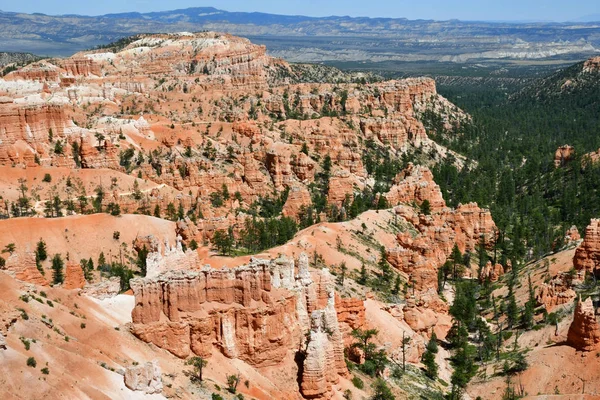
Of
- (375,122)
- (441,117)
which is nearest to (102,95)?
(375,122)

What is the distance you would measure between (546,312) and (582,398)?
48.5 ft

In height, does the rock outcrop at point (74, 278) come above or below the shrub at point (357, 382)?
above

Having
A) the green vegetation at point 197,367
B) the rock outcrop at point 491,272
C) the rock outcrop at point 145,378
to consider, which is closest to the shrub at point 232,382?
the green vegetation at point 197,367

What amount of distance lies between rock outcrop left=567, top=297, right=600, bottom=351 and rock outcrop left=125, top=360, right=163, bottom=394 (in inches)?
1220

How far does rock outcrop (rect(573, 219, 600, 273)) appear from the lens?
70.5 m

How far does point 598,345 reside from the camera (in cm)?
5425

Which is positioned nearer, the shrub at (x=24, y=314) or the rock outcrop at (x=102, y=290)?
the shrub at (x=24, y=314)

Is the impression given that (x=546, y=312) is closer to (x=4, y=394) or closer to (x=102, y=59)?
(x=4, y=394)

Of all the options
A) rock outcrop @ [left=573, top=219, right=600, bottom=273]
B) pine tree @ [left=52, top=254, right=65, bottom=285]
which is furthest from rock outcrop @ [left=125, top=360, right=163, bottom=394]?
rock outcrop @ [left=573, top=219, right=600, bottom=273]

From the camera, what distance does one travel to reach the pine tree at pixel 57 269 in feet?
187

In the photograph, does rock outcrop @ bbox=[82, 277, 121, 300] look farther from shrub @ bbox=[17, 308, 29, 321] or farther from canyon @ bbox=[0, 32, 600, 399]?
shrub @ bbox=[17, 308, 29, 321]

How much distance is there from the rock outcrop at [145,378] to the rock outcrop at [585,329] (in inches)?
1220

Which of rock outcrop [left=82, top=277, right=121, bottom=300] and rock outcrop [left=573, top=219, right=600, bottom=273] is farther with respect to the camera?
rock outcrop [left=573, top=219, right=600, bottom=273]

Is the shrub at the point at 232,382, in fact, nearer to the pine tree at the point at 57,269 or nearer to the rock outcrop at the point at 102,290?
the rock outcrop at the point at 102,290
